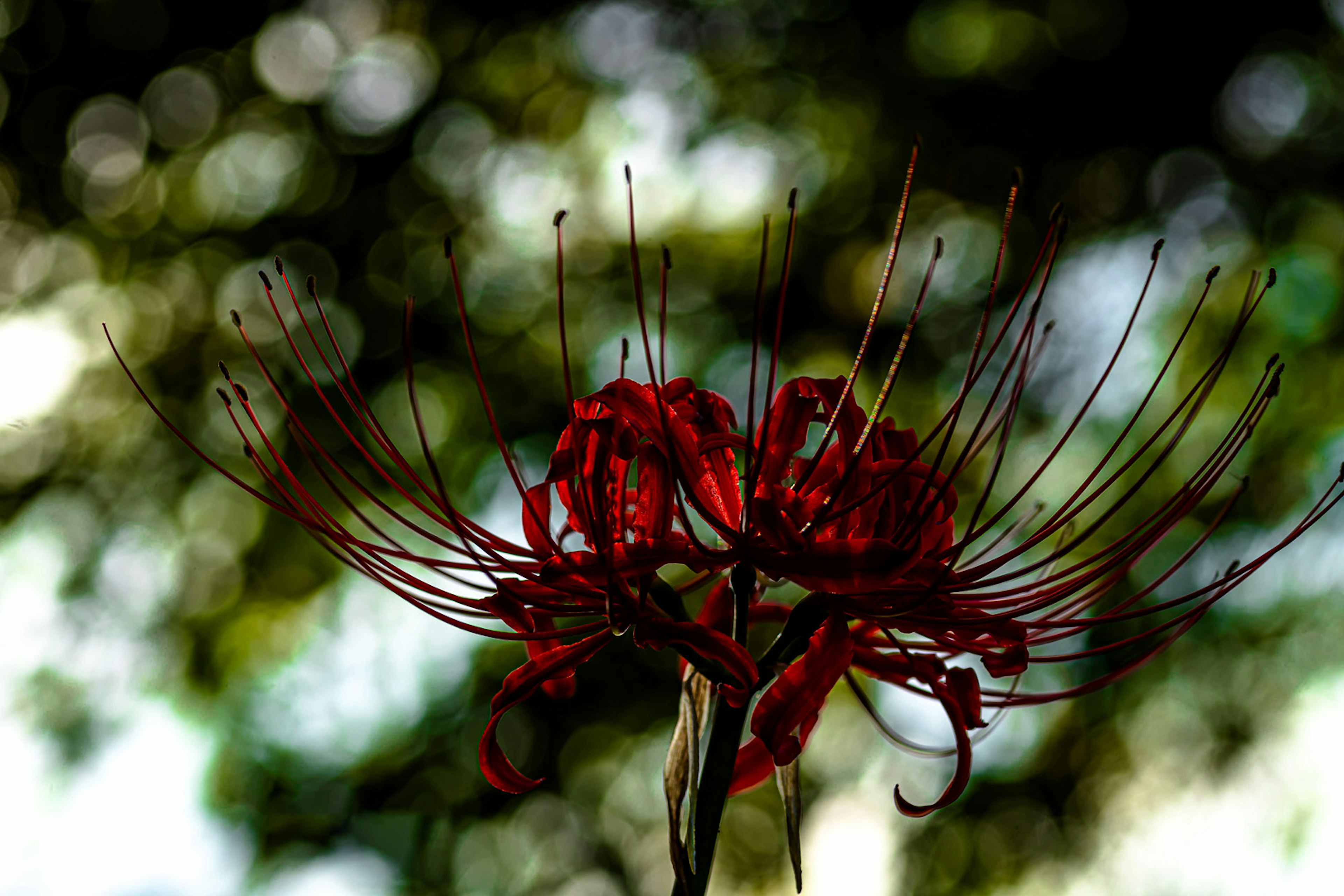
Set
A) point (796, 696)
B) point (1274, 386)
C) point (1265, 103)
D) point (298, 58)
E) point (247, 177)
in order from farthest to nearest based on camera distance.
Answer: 1. point (298, 58)
2. point (247, 177)
3. point (1265, 103)
4. point (1274, 386)
5. point (796, 696)

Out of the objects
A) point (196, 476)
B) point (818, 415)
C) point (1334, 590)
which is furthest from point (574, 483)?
point (196, 476)

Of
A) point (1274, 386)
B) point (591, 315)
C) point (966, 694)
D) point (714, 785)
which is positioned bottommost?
point (714, 785)

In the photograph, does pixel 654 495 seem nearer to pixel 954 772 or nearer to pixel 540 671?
pixel 540 671

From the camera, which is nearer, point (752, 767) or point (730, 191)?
point (752, 767)

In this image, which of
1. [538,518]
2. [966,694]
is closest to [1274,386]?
[966,694]

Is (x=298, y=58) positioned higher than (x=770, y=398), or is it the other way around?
(x=298, y=58)

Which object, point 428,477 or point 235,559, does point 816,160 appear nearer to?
point 428,477

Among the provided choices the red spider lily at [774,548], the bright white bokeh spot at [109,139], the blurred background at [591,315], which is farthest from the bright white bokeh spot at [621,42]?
the red spider lily at [774,548]
